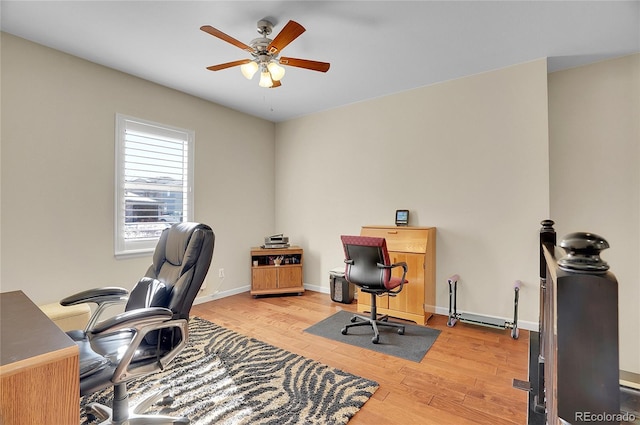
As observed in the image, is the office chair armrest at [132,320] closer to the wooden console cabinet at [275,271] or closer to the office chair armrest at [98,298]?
the office chair armrest at [98,298]

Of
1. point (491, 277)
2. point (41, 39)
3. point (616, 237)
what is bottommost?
point (491, 277)

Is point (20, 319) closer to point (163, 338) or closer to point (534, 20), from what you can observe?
point (163, 338)

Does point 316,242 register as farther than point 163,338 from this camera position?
Yes

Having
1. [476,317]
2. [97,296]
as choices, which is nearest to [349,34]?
[97,296]

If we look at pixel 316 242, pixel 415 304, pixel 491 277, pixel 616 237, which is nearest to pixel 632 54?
pixel 616 237

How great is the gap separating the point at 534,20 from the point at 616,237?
2.13m

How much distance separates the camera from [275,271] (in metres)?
4.23

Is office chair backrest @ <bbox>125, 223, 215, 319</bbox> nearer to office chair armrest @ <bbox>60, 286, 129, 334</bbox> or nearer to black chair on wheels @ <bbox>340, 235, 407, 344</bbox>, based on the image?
office chair armrest @ <bbox>60, 286, 129, 334</bbox>

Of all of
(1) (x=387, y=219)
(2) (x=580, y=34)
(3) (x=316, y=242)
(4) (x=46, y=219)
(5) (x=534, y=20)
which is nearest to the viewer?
(5) (x=534, y=20)

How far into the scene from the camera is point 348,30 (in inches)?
94.0

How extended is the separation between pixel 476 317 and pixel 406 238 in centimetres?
107

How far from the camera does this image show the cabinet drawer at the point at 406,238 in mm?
3195

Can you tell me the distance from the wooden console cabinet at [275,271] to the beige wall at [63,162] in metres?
1.06

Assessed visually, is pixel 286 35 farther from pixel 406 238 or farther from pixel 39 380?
pixel 406 238
